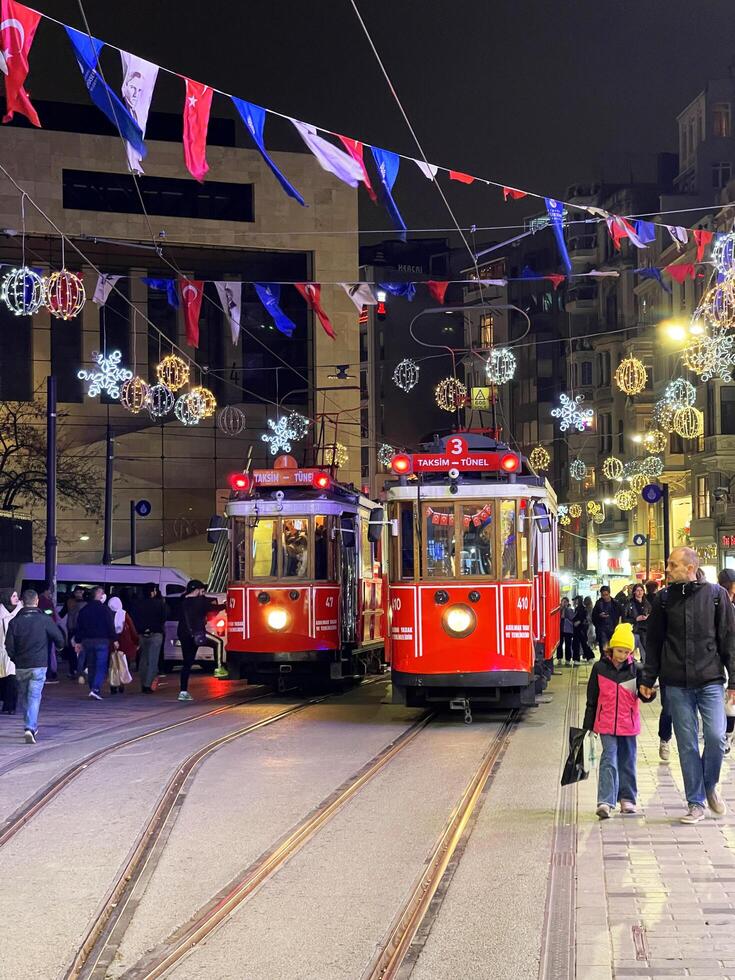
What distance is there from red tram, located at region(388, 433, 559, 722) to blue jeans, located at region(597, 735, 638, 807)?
6752 mm

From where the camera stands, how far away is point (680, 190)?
7581cm

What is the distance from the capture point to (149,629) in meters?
23.9

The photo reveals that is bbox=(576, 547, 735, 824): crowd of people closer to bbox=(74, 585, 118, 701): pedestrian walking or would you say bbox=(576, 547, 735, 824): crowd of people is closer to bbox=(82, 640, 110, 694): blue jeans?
bbox=(74, 585, 118, 701): pedestrian walking

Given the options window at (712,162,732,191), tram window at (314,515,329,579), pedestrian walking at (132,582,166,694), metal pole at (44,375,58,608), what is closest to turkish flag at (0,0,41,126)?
tram window at (314,515,329,579)

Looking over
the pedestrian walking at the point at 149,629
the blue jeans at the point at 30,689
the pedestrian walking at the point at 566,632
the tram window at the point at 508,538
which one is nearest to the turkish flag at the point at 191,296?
the pedestrian walking at the point at 149,629

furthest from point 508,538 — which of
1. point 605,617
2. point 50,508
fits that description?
point 50,508

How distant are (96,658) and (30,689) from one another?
6006 millimetres

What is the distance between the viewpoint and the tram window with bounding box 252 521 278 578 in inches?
869

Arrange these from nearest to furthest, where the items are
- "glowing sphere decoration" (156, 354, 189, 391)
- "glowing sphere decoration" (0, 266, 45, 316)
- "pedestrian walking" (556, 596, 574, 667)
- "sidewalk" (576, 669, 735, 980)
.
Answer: "sidewalk" (576, 669, 735, 980), "glowing sphere decoration" (0, 266, 45, 316), "glowing sphere decoration" (156, 354, 189, 391), "pedestrian walking" (556, 596, 574, 667)

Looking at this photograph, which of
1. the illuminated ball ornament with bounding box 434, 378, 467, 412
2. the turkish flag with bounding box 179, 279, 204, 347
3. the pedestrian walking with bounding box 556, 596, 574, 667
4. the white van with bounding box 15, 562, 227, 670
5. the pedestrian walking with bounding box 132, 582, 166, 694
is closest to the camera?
the pedestrian walking with bounding box 132, 582, 166, 694

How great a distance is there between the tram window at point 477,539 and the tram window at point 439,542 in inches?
6.4

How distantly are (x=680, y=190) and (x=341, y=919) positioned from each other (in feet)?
238

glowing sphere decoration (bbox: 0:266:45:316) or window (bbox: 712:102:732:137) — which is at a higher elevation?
window (bbox: 712:102:732:137)

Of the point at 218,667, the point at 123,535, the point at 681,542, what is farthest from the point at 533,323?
the point at 218,667
